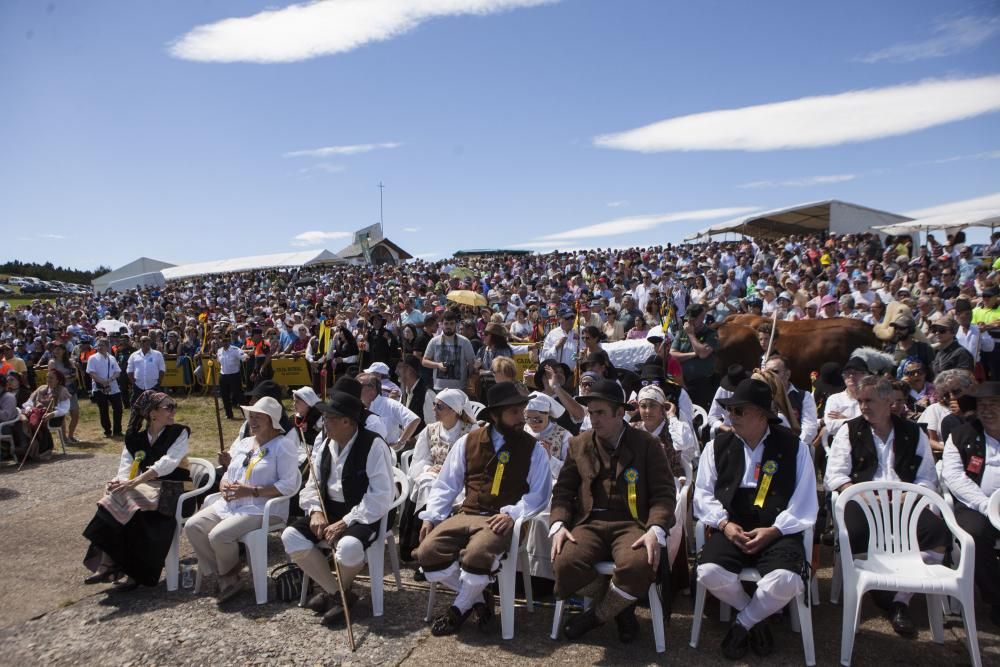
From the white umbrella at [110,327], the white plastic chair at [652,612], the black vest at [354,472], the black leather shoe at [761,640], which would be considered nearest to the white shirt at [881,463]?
the black leather shoe at [761,640]

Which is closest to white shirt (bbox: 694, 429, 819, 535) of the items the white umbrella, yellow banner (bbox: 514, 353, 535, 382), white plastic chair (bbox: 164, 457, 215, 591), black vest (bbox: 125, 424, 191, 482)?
white plastic chair (bbox: 164, 457, 215, 591)

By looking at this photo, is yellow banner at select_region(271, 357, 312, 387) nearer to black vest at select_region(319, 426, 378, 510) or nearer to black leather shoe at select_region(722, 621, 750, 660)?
black vest at select_region(319, 426, 378, 510)

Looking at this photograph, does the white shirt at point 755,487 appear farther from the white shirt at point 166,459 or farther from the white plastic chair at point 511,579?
the white shirt at point 166,459

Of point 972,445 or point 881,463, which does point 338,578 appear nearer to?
point 881,463

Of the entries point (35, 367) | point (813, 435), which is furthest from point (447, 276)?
point (813, 435)

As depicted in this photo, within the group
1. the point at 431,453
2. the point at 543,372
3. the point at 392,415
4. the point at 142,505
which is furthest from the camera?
the point at 543,372

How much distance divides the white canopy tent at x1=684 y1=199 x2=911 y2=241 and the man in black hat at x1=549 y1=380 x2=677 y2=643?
21.9 metres

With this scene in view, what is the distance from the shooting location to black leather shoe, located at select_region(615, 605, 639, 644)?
13.0 ft

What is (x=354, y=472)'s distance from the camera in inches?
183

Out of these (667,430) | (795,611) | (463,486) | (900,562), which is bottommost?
(795,611)

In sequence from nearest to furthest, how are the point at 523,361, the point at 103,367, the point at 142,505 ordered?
the point at 142,505 < the point at 103,367 < the point at 523,361

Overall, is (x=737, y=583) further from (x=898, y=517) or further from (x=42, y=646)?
(x=42, y=646)

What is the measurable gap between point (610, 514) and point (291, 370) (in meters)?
11.1

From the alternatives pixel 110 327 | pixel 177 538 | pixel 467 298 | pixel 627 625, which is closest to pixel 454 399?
pixel 627 625
